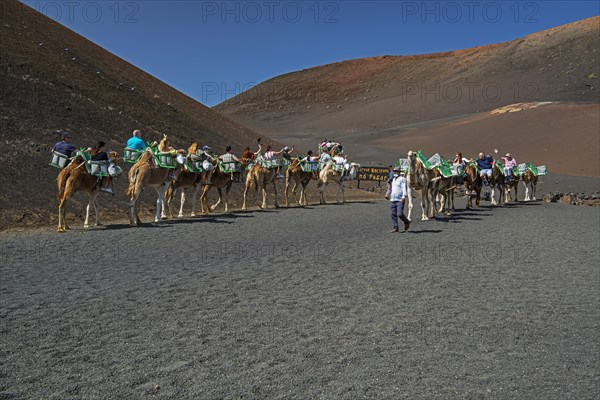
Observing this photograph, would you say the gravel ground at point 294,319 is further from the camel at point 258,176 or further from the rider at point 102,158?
the camel at point 258,176

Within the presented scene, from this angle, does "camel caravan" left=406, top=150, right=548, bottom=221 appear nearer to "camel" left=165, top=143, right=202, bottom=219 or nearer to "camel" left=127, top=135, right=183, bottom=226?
"camel" left=165, top=143, right=202, bottom=219

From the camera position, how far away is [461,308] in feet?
29.8

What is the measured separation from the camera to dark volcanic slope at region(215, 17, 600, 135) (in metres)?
103

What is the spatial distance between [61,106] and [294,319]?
30882 mm

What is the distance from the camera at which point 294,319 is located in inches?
324

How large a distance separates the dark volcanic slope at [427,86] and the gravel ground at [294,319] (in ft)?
270

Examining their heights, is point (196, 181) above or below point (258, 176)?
below

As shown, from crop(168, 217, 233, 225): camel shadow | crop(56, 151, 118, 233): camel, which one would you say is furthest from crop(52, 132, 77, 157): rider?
crop(168, 217, 233, 225): camel shadow

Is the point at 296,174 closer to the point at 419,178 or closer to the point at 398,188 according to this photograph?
the point at 419,178

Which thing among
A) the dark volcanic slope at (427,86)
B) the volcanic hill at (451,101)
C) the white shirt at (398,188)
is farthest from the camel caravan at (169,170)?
the dark volcanic slope at (427,86)

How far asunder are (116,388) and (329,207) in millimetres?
21801

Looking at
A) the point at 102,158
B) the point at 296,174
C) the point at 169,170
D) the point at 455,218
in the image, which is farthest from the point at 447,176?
the point at 102,158

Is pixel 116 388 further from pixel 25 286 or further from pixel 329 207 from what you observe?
pixel 329 207

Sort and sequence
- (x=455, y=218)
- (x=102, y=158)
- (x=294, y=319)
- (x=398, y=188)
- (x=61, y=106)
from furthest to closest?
(x=61, y=106) → (x=455, y=218) → (x=102, y=158) → (x=398, y=188) → (x=294, y=319)
